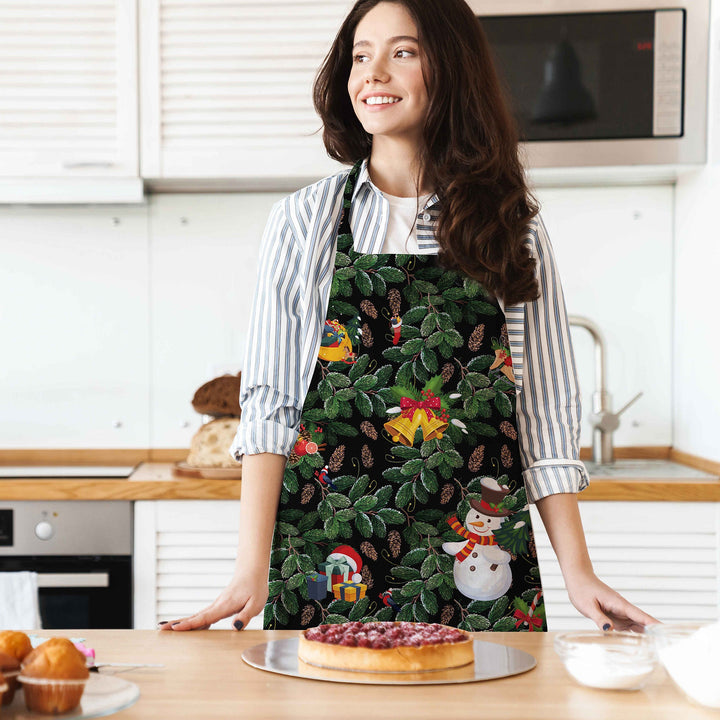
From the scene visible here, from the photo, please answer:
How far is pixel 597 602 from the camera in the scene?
1.09 metres

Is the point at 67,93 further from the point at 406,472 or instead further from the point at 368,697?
the point at 368,697

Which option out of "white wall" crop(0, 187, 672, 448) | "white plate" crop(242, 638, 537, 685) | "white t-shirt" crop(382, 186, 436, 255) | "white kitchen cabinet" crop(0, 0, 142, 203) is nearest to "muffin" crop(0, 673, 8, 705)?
"white plate" crop(242, 638, 537, 685)

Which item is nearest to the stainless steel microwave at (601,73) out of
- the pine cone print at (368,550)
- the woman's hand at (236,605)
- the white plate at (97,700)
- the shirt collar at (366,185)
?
the shirt collar at (366,185)

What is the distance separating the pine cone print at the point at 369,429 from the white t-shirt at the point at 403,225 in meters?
0.24

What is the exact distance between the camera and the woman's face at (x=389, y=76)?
4.10ft

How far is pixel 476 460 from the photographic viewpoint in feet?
4.07

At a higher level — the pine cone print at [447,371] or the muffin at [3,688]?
the pine cone print at [447,371]

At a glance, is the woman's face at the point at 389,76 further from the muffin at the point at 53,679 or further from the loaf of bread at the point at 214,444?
the loaf of bread at the point at 214,444

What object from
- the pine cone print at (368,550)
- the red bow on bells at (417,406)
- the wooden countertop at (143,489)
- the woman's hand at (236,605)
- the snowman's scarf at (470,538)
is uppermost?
the red bow on bells at (417,406)

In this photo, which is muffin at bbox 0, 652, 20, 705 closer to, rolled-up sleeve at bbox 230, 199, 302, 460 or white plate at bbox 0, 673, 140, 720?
white plate at bbox 0, 673, 140, 720

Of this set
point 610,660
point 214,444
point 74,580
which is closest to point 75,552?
point 74,580

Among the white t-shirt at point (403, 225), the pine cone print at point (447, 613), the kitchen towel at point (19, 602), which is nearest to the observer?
the pine cone print at point (447, 613)

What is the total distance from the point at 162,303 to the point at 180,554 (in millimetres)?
802

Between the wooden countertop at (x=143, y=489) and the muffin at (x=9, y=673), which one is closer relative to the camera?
the muffin at (x=9, y=673)
